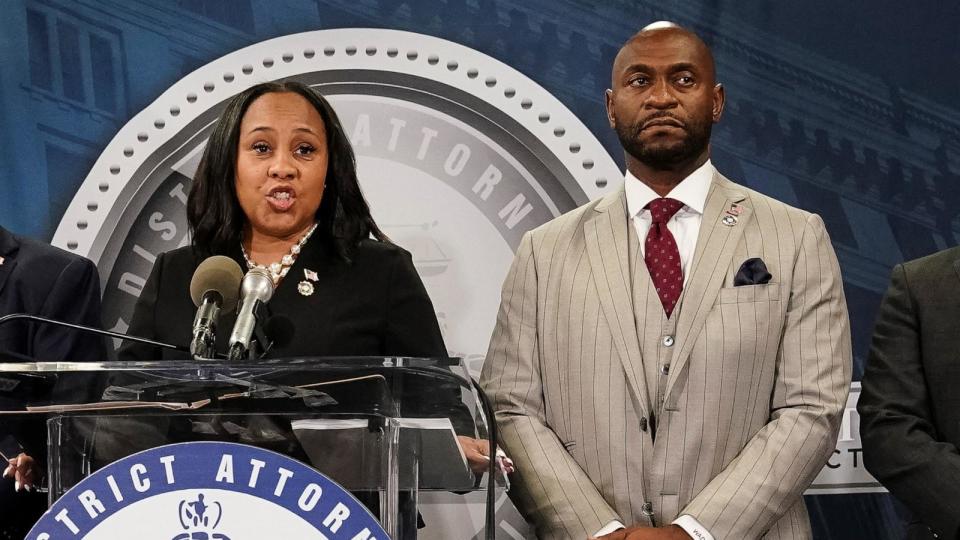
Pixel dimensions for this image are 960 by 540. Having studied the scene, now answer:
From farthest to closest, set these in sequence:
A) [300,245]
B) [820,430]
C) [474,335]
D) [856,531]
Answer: [474,335], [856,531], [300,245], [820,430]

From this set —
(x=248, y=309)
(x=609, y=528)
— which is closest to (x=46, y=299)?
(x=248, y=309)

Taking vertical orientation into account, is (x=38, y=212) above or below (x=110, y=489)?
above

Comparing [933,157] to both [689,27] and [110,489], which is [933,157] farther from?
[110,489]

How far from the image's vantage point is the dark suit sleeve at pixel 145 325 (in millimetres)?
2992

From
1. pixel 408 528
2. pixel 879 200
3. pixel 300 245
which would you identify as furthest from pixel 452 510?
pixel 408 528

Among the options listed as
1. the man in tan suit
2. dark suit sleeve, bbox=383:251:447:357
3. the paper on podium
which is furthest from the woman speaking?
the paper on podium

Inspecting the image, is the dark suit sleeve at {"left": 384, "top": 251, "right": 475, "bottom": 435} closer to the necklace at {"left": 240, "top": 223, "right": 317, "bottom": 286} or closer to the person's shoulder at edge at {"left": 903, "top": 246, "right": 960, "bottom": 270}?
the necklace at {"left": 240, "top": 223, "right": 317, "bottom": 286}

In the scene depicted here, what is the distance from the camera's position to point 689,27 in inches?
136

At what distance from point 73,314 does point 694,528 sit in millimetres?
1591

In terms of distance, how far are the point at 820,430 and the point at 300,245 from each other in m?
1.25

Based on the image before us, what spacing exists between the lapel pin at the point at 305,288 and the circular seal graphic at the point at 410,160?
1.95ft

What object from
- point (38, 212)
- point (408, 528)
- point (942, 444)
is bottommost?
point (408, 528)

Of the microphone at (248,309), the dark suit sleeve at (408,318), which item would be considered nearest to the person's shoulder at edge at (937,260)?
the dark suit sleeve at (408,318)

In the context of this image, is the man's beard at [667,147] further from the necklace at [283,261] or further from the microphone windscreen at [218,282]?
the microphone windscreen at [218,282]
